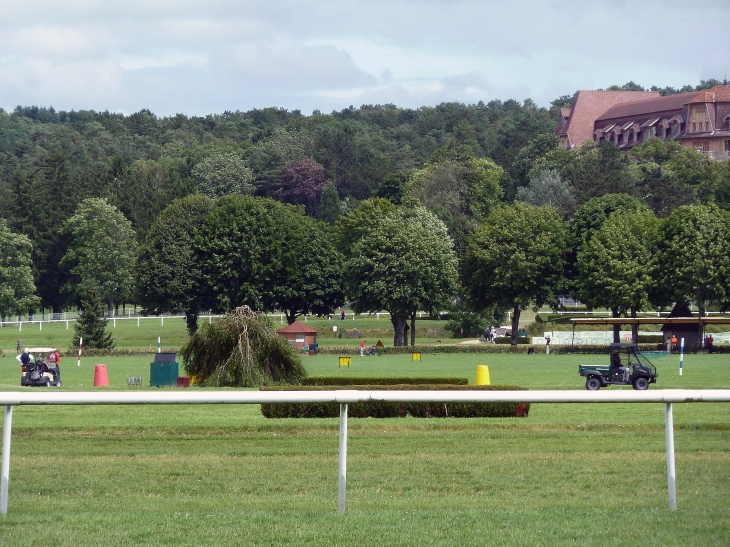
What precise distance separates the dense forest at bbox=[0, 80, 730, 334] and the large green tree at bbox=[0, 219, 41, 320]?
6.60 metres

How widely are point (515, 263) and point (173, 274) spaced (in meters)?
27.4

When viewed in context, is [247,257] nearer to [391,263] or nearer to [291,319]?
[291,319]

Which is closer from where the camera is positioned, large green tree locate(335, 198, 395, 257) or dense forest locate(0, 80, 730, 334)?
large green tree locate(335, 198, 395, 257)

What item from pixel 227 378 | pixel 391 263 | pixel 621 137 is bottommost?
pixel 227 378

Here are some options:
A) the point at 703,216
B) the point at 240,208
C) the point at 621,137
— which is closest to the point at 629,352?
Result: the point at 703,216

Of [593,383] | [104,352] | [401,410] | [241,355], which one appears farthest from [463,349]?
[401,410]

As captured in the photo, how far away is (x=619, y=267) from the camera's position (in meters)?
72.7

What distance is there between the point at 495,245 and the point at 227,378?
47735 mm

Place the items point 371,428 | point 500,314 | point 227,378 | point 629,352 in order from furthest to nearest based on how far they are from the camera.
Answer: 1. point 500,314
2. point 629,352
3. point 227,378
4. point 371,428

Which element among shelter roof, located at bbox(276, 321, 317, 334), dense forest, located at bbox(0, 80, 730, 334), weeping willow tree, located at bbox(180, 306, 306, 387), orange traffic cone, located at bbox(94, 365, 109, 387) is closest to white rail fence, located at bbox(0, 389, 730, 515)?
weeping willow tree, located at bbox(180, 306, 306, 387)

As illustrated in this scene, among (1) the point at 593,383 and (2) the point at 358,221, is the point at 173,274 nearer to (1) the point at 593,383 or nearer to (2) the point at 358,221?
(2) the point at 358,221

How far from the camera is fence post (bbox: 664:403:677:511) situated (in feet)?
26.3

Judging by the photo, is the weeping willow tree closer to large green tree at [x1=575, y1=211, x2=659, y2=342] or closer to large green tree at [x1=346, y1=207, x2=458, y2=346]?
large green tree at [x1=346, y1=207, x2=458, y2=346]

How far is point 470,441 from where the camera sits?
8.63m
